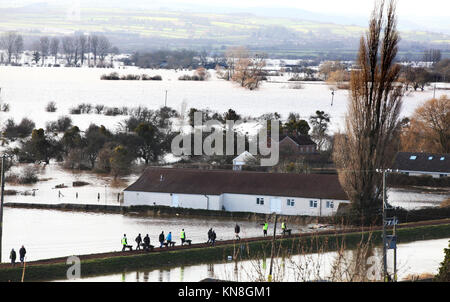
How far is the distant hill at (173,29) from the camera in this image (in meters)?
107

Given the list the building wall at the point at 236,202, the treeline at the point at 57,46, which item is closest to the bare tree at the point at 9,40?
the treeline at the point at 57,46

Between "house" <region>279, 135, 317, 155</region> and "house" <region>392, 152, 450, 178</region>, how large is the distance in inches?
207

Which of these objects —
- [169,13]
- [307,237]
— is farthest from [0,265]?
[169,13]

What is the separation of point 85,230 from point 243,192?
19.7ft

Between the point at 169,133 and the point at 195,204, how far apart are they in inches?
604

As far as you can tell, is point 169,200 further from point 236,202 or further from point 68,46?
point 68,46

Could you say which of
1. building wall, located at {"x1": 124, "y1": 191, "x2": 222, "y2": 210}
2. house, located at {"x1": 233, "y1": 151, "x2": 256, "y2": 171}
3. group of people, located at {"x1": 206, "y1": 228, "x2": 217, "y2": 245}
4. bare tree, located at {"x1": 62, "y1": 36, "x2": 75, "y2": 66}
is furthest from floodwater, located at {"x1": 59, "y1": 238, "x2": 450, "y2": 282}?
bare tree, located at {"x1": 62, "y1": 36, "x2": 75, "y2": 66}

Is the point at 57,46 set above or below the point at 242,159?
above

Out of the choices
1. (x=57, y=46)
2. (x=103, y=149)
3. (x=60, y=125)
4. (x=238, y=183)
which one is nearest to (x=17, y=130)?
(x=60, y=125)

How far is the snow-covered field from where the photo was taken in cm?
6975

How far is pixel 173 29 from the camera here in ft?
454

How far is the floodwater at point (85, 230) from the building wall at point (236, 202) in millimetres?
1374

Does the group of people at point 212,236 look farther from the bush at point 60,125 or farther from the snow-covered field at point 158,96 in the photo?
the snow-covered field at point 158,96

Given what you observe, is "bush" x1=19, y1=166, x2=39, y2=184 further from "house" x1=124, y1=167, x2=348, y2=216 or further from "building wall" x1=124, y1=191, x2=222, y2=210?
"building wall" x1=124, y1=191, x2=222, y2=210
